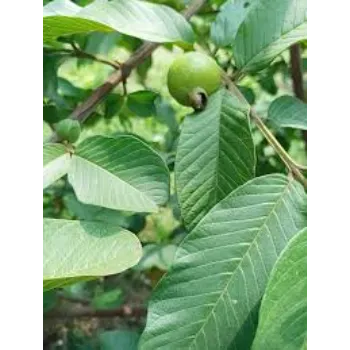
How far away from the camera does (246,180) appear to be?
0.87 meters

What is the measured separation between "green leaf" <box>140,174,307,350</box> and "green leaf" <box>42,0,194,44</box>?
25 cm

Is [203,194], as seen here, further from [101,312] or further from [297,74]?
[297,74]

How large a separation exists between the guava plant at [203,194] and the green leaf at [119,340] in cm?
1

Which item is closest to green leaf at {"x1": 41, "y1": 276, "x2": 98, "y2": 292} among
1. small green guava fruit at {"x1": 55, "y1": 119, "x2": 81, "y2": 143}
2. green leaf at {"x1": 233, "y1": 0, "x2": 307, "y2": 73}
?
small green guava fruit at {"x1": 55, "y1": 119, "x2": 81, "y2": 143}

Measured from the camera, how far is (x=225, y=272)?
762 millimetres

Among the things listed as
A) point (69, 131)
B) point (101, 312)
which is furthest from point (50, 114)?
point (101, 312)

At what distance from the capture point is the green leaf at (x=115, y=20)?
0.85 m

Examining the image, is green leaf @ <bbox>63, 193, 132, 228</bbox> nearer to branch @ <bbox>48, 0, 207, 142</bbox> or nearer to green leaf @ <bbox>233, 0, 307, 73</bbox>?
branch @ <bbox>48, 0, 207, 142</bbox>

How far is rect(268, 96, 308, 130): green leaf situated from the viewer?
105 cm

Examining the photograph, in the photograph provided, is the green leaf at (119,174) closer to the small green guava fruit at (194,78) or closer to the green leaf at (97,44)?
the small green guava fruit at (194,78)

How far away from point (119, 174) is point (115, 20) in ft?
0.63

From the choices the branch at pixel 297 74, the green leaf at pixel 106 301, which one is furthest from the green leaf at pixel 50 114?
the branch at pixel 297 74
